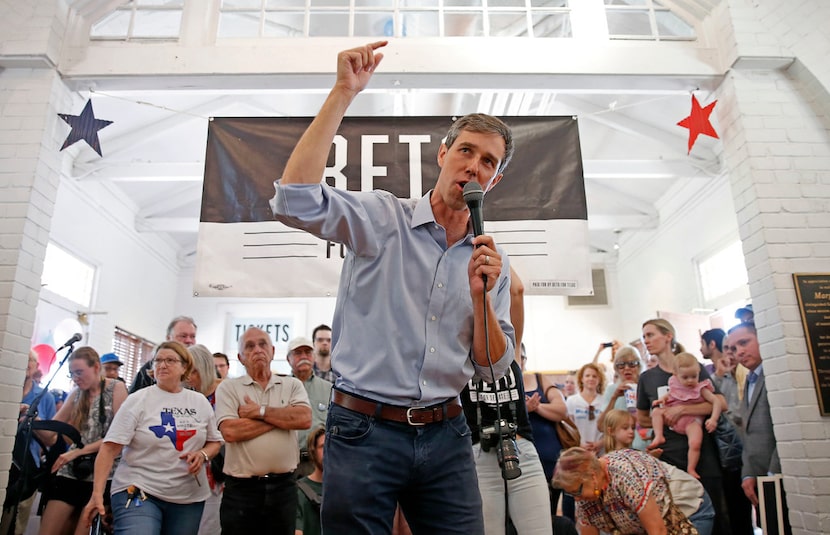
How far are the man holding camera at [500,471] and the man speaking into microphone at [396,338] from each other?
102cm

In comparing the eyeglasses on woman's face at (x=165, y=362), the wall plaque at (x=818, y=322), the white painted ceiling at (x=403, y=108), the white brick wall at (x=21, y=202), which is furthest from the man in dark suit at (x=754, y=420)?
the white brick wall at (x=21, y=202)

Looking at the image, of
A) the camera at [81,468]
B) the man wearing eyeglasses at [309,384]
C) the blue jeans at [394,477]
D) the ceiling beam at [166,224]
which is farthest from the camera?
the ceiling beam at [166,224]

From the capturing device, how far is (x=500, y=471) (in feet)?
A: 7.82

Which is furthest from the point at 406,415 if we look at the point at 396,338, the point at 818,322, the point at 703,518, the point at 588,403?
the point at 588,403

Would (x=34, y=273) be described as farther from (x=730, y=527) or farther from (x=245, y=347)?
(x=730, y=527)

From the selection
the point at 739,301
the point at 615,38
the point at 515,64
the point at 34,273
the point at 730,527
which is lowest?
the point at 730,527

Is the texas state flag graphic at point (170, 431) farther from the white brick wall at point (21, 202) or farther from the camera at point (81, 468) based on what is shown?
the white brick wall at point (21, 202)

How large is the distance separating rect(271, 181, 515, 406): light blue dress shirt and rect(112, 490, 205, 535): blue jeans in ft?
6.42

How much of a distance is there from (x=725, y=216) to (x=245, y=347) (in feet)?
21.6

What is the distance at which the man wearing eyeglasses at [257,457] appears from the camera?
9.57 feet

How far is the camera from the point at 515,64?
3842mm

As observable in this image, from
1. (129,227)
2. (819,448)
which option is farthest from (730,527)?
(129,227)

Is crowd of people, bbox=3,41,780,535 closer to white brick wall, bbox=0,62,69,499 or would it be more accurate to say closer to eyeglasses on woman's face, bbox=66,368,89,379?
eyeglasses on woman's face, bbox=66,368,89,379

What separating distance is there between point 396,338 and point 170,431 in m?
2.13
